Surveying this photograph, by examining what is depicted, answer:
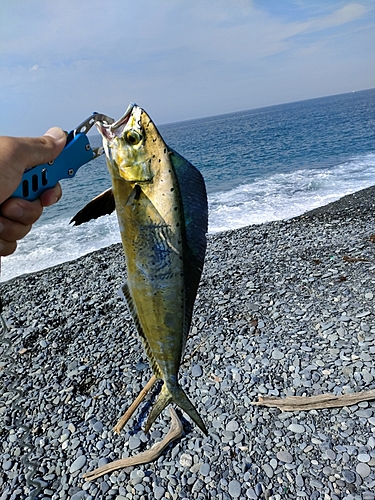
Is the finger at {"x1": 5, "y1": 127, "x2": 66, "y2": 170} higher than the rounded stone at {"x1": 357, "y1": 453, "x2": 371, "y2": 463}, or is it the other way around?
the finger at {"x1": 5, "y1": 127, "x2": 66, "y2": 170}

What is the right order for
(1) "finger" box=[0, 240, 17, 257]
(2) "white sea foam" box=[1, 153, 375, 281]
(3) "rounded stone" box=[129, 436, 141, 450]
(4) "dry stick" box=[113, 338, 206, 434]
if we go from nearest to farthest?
(1) "finger" box=[0, 240, 17, 257], (3) "rounded stone" box=[129, 436, 141, 450], (4) "dry stick" box=[113, 338, 206, 434], (2) "white sea foam" box=[1, 153, 375, 281]

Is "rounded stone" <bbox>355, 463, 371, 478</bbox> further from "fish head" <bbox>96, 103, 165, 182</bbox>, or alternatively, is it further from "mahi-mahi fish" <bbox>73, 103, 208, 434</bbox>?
"fish head" <bbox>96, 103, 165, 182</bbox>

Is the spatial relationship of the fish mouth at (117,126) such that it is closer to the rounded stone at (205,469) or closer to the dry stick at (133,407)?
the rounded stone at (205,469)

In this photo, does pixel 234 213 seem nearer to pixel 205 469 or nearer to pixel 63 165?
pixel 205 469

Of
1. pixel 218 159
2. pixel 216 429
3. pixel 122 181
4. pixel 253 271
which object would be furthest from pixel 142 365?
pixel 218 159

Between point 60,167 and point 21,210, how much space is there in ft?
1.36

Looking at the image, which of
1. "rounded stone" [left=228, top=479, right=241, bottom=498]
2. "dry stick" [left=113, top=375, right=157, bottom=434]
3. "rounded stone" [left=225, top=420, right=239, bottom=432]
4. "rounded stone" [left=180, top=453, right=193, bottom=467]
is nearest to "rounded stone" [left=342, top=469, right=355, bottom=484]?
"rounded stone" [left=228, top=479, right=241, bottom=498]

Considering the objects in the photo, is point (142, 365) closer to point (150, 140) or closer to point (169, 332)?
point (169, 332)

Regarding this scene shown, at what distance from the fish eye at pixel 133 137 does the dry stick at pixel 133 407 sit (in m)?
5.75

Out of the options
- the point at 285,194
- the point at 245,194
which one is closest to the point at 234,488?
the point at 285,194

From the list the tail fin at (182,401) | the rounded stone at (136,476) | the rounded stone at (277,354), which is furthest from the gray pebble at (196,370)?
the tail fin at (182,401)

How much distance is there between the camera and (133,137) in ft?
6.93

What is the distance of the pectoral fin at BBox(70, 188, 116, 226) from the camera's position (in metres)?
2.29

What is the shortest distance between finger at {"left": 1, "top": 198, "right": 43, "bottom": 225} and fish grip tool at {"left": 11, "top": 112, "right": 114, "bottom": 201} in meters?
0.04
